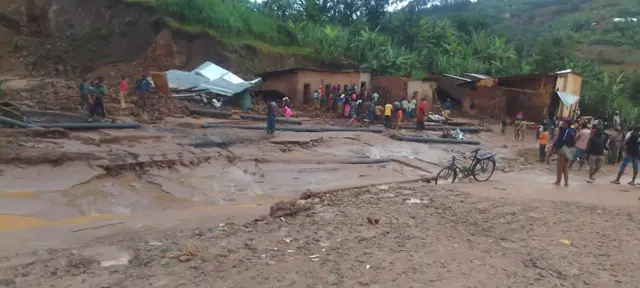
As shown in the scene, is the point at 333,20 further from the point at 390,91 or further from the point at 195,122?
the point at 195,122

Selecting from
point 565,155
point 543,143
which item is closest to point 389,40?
point 543,143

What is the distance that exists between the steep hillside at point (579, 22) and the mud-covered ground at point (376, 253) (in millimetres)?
40156

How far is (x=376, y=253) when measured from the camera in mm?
5199

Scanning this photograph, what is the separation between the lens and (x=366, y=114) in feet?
72.2

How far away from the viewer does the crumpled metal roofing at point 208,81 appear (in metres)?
20.3

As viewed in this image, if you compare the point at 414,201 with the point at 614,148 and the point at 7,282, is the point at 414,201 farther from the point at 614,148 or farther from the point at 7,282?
the point at 614,148

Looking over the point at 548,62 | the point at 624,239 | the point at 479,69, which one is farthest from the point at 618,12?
the point at 624,239

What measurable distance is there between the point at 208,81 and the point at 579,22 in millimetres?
53361

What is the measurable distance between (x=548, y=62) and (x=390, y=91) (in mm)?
13752

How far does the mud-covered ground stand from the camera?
464cm

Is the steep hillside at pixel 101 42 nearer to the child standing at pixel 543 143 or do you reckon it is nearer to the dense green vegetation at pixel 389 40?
the dense green vegetation at pixel 389 40

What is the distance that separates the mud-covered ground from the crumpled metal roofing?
13.7m

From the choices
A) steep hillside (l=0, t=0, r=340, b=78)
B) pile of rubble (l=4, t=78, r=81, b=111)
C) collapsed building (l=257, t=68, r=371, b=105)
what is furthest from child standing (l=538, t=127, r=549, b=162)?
steep hillside (l=0, t=0, r=340, b=78)

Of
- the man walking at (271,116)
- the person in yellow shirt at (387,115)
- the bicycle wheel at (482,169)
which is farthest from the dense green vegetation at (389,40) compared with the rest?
the bicycle wheel at (482,169)
